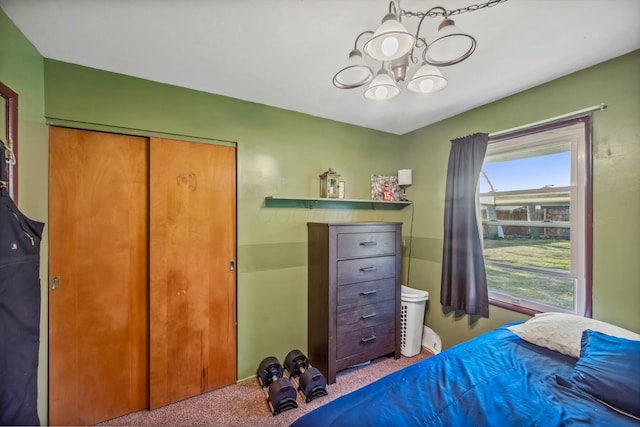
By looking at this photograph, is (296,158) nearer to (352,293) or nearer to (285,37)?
(285,37)

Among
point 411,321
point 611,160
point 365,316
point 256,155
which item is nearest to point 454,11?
point 611,160

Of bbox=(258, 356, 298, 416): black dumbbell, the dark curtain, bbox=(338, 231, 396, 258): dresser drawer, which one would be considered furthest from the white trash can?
bbox=(258, 356, 298, 416): black dumbbell

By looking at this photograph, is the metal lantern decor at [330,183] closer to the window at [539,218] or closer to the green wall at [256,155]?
the green wall at [256,155]

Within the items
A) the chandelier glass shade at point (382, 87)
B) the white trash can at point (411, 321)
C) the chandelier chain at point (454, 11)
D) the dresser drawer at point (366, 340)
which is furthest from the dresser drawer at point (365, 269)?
the chandelier chain at point (454, 11)

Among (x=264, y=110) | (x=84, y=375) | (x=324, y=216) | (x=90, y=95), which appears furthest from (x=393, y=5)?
(x=84, y=375)

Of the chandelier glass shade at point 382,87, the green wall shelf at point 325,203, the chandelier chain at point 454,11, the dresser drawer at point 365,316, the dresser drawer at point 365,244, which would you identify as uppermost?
the chandelier chain at point 454,11

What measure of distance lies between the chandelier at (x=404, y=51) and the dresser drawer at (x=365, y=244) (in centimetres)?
118

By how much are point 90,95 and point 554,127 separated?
3355mm

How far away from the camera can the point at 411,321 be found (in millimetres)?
2555

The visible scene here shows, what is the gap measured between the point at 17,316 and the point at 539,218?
3.26m

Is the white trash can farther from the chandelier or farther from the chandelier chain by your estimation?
the chandelier chain

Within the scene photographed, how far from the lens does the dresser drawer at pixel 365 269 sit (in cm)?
221

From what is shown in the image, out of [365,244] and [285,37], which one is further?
[365,244]

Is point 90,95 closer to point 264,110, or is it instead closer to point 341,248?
point 264,110
